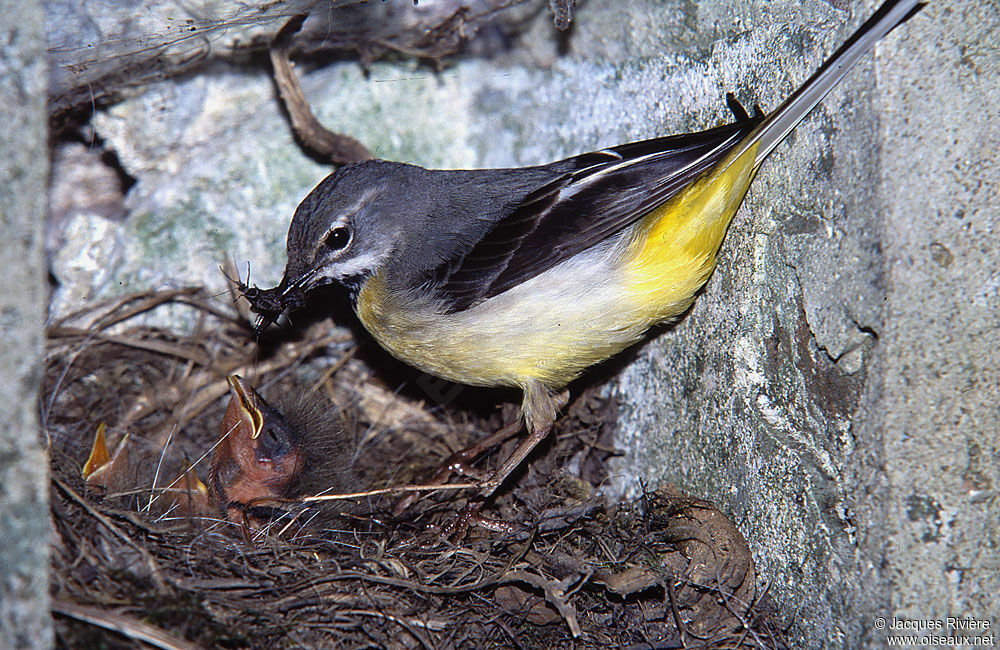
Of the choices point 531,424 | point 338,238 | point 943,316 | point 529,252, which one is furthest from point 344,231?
point 943,316

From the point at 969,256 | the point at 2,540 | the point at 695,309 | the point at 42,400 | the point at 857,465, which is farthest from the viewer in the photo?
the point at 42,400

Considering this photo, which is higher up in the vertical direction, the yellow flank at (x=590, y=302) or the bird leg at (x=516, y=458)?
the yellow flank at (x=590, y=302)

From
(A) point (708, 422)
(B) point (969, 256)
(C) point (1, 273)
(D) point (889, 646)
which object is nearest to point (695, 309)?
(A) point (708, 422)

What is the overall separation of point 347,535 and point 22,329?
71.5 inches

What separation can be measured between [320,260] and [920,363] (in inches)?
97.1

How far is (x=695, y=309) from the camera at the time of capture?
3.53m

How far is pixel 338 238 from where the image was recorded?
3.58m

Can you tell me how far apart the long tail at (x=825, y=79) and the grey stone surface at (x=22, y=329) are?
2387 millimetres

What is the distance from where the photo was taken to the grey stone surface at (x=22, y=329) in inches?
78.3

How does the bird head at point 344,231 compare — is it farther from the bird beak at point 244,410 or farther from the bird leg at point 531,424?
the bird leg at point 531,424

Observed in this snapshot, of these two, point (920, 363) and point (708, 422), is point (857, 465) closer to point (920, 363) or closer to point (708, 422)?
point (920, 363)

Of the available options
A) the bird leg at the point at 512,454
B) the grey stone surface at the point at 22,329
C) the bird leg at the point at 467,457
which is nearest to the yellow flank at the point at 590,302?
the bird leg at the point at 512,454

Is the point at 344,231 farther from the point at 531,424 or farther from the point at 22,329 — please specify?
the point at 22,329

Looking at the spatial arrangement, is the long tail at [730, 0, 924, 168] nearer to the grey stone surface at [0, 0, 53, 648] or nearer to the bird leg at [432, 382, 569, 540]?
the bird leg at [432, 382, 569, 540]
